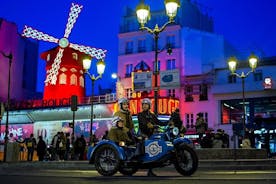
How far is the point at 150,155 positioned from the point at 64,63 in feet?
117

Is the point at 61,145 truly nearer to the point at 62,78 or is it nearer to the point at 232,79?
the point at 232,79

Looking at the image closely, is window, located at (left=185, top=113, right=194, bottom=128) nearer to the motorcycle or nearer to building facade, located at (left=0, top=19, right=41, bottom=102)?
building facade, located at (left=0, top=19, right=41, bottom=102)

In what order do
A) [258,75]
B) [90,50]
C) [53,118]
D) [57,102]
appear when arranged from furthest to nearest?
1. [90,50]
2. [53,118]
3. [57,102]
4. [258,75]

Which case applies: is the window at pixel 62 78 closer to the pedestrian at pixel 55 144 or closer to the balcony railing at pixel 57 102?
the balcony railing at pixel 57 102

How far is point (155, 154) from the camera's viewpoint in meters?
8.61

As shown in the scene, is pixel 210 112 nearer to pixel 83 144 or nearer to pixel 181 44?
pixel 181 44

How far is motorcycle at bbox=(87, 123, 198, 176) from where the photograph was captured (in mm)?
8570

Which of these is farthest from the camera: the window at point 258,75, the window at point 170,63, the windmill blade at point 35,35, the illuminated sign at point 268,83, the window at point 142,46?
the windmill blade at point 35,35

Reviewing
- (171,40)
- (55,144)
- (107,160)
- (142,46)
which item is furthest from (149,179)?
(142,46)

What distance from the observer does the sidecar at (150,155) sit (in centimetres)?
857

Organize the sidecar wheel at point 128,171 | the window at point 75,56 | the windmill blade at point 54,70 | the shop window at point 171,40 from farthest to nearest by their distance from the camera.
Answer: the window at point 75,56
the windmill blade at point 54,70
the shop window at point 171,40
the sidecar wheel at point 128,171

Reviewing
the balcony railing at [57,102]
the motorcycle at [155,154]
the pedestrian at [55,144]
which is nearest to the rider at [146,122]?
the motorcycle at [155,154]

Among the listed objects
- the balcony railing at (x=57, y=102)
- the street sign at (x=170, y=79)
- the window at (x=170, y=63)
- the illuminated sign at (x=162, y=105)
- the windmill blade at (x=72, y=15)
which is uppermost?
the windmill blade at (x=72, y=15)

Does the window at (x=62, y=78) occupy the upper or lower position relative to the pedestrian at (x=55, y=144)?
upper
